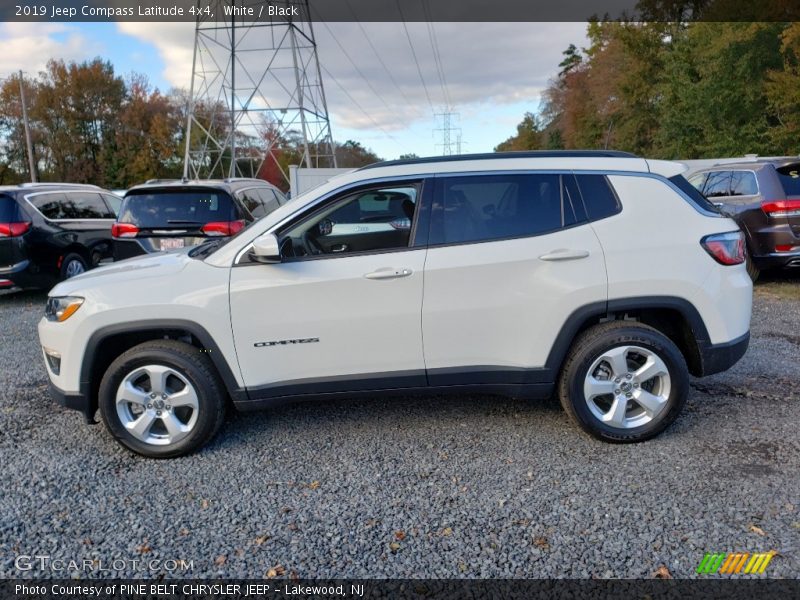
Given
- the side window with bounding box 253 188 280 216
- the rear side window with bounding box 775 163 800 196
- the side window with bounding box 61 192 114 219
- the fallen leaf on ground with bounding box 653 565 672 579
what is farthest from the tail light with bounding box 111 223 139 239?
the rear side window with bounding box 775 163 800 196

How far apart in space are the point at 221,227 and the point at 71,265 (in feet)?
11.4

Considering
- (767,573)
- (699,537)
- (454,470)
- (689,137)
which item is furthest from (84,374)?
(689,137)

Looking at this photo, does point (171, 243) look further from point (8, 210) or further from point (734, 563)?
point (734, 563)

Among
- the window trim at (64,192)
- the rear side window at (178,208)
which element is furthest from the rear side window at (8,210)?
the rear side window at (178,208)

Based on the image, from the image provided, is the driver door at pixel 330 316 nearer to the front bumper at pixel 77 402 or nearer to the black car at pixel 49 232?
the front bumper at pixel 77 402

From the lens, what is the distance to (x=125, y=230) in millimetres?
7754

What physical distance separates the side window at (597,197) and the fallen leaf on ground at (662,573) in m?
2.06

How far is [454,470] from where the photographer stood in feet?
12.2

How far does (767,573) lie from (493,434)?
5.94 ft

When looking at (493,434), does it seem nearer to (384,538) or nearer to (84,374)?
(384,538)

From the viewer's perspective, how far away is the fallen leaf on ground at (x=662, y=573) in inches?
108

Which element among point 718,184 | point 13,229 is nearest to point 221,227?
point 13,229

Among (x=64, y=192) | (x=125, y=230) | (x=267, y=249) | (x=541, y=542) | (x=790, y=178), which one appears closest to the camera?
(x=541, y=542)

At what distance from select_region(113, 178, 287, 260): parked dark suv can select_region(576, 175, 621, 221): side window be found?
4390 mm
